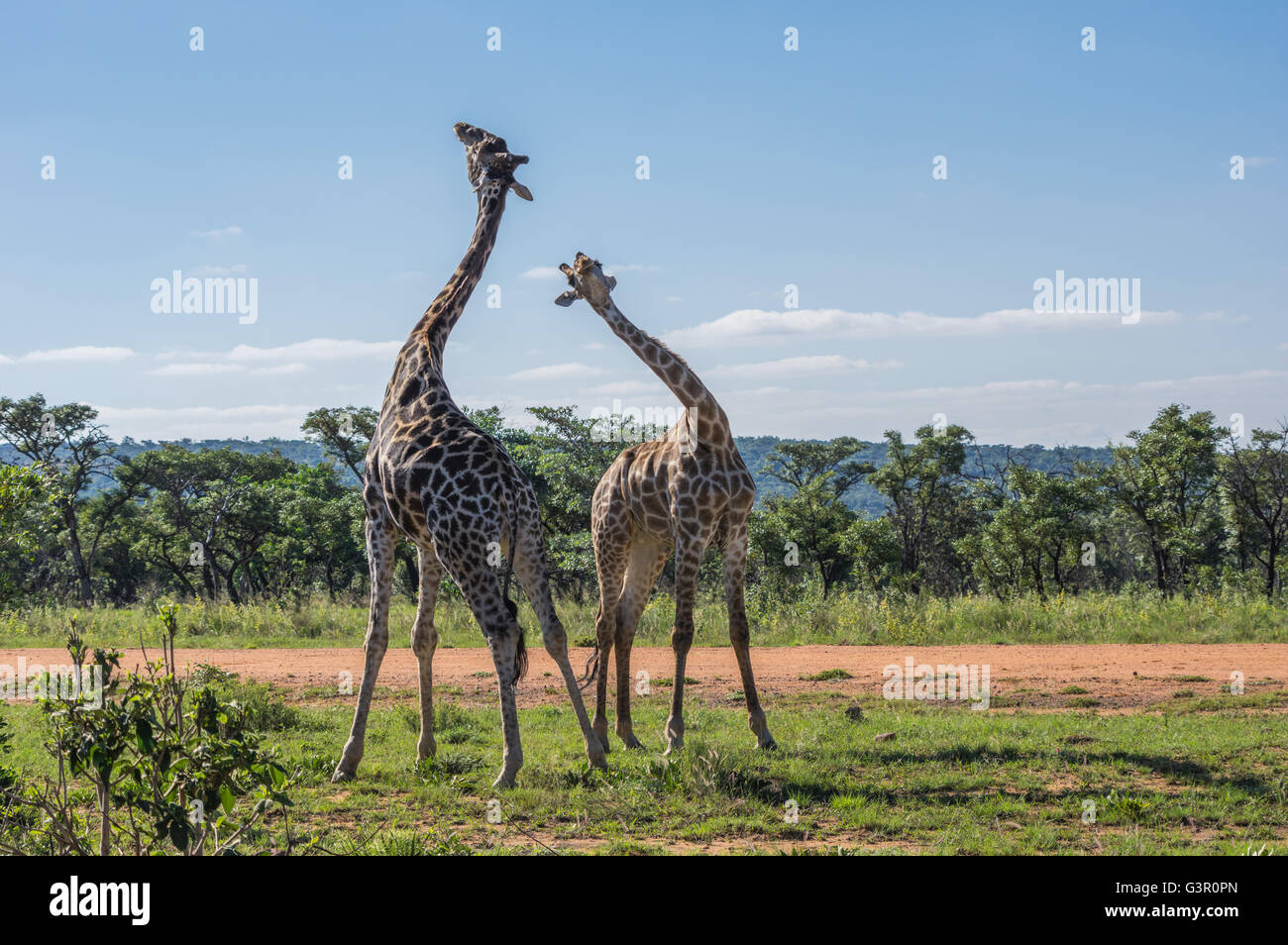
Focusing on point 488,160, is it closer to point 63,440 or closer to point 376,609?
point 376,609

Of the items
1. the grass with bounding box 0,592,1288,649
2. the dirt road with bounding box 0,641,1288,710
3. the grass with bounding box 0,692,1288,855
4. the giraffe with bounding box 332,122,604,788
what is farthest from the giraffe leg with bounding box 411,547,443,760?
the grass with bounding box 0,592,1288,649

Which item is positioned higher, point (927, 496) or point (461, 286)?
point (461, 286)

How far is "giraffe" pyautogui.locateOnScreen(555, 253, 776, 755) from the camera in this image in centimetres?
930

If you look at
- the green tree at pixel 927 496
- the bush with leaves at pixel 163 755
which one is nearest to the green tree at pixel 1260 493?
the green tree at pixel 927 496

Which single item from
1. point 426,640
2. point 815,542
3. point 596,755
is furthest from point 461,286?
point 815,542

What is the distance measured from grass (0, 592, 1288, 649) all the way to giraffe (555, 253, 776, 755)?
6.78m

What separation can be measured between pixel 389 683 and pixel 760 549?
17097 mm

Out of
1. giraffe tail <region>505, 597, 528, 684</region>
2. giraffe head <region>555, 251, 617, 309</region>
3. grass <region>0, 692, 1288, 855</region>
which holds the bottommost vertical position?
grass <region>0, 692, 1288, 855</region>

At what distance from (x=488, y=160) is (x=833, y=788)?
6.60 m

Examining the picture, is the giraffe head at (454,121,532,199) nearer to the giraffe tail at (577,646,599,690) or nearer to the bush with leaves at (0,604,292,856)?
the giraffe tail at (577,646,599,690)

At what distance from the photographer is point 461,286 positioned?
9.91 m

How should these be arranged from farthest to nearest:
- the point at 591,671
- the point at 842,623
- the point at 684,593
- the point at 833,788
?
the point at 842,623 < the point at 591,671 < the point at 684,593 < the point at 833,788

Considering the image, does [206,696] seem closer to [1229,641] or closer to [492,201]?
[492,201]
